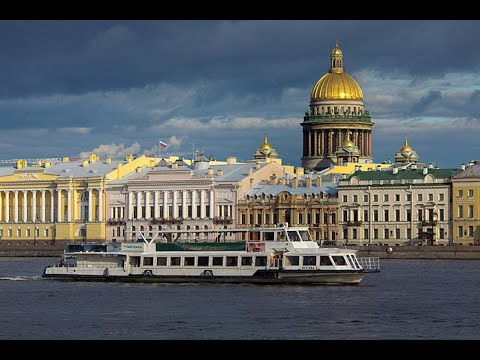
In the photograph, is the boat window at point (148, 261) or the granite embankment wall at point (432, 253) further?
the granite embankment wall at point (432, 253)

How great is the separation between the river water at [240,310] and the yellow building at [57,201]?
1745 inches

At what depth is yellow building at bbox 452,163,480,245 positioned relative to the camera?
6575cm

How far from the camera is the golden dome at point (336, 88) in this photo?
94.6m

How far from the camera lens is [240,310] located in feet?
81.8

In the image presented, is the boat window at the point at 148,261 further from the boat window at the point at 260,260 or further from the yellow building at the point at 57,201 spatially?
the yellow building at the point at 57,201

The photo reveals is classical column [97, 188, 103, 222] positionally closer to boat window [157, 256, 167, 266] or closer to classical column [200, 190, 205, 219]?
classical column [200, 190, 205, 219]

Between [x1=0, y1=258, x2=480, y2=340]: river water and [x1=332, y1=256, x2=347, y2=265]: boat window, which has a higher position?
[x1=332, y1=256, x2=347, y2=265]: boat window

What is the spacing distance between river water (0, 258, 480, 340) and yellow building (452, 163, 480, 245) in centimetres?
2802

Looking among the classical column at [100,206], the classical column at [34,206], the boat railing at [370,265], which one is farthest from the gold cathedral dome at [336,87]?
the boat railing at [370,265]

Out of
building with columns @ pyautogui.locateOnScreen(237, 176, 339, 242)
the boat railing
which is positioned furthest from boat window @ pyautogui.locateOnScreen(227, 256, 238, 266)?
building with columns @ pyautogui.locateOnScreen(237, 176, 339, 242)

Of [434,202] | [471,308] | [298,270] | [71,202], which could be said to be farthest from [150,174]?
[471,308]
